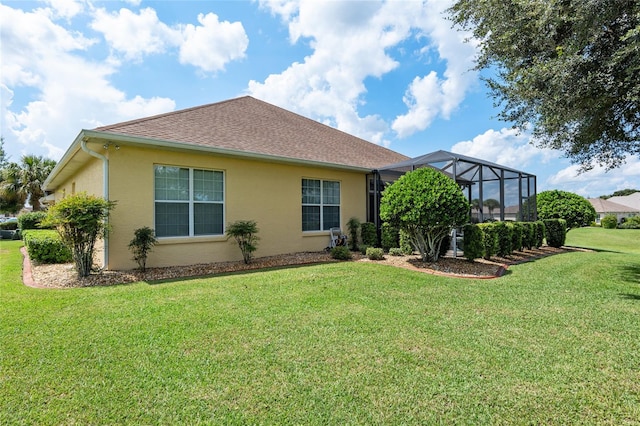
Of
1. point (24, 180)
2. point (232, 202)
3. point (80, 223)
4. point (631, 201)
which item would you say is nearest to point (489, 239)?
point (232, 202)

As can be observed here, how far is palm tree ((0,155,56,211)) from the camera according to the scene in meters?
27.2

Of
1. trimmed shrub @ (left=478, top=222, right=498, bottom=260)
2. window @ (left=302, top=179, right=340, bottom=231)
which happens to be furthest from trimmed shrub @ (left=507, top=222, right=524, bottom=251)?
window @ (left=302, top=179, right=340, bottom=231)

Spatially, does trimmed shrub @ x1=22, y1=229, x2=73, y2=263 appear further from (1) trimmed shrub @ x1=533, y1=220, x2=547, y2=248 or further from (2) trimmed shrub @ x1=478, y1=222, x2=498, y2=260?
(1) trimmed shrub @ x1=533, y1=220, x2=547, y2=248

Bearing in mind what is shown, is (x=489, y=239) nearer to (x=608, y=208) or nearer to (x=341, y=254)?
(x=341, y=254)

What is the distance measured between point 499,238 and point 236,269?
8.47 metres

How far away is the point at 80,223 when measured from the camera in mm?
6852

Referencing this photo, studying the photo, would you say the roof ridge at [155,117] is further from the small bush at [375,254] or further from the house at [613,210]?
the house at [613,210]

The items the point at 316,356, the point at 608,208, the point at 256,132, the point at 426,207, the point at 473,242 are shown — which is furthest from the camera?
the point at 608,208

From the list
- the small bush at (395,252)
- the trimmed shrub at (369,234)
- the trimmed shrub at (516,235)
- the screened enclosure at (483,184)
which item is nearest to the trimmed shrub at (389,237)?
the trimmed shrub at (369,234)

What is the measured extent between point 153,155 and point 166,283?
3602 mm

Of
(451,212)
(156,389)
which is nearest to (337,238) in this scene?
(451,212)

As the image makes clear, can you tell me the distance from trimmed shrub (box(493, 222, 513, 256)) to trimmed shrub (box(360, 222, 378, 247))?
4278mm

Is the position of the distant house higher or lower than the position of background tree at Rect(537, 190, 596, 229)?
higher

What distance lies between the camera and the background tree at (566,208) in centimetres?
1942
